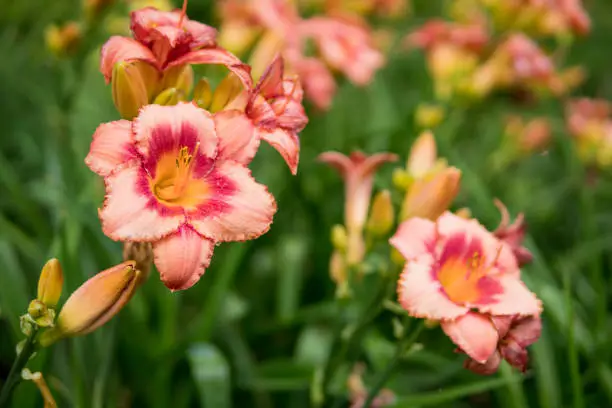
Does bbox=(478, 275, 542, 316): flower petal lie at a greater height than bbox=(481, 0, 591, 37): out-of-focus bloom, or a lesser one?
lesser

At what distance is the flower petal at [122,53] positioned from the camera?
649 mm

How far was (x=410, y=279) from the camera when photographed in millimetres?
712

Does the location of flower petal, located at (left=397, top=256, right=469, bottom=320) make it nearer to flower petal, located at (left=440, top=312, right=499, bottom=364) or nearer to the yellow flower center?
flower petal, located at (left=440, top=312, right=499, bottom=364)

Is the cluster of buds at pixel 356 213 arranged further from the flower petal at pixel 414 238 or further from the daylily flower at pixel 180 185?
the daylily flower at pixel 180 185

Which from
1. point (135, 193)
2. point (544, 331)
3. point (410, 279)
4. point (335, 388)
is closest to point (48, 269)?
point (135, 193)

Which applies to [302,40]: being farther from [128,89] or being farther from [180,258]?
[180,258]

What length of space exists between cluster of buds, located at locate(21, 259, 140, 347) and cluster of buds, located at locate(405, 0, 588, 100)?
109 centimetres

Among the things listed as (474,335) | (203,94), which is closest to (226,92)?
(203,94)

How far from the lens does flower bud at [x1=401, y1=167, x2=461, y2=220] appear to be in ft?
2.63

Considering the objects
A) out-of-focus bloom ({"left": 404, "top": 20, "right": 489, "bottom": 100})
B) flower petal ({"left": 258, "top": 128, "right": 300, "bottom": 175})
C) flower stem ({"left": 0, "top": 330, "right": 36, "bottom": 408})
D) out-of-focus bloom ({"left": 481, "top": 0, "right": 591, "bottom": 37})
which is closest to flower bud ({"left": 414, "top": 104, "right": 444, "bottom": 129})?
out-of-focus bloom ({"left": 404, "top": 20, "right": 489, "bottom": 100})

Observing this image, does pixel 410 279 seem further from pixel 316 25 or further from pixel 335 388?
pixel 316 25

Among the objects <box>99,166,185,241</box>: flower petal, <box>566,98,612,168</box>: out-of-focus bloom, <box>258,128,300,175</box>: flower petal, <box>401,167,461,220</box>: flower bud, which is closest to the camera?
<box>99,166,185,241</box>: flower petal

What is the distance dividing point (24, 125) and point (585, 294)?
1.42 metres

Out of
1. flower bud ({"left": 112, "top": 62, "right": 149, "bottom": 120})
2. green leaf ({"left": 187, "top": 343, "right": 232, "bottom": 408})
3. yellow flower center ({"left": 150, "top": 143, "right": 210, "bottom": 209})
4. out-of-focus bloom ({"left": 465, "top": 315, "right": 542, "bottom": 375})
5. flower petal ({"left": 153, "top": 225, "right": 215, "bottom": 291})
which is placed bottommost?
green leaf ({"left": 187, "top": 343, "right": 232, "bottom": 408})
